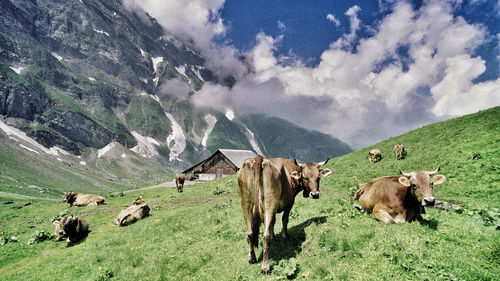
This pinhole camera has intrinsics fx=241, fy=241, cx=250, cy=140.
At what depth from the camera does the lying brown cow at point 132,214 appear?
20.8 meters

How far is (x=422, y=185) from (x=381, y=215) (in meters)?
1.94

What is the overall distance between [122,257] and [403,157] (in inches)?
1150

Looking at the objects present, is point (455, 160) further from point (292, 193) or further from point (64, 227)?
point (64, 227)

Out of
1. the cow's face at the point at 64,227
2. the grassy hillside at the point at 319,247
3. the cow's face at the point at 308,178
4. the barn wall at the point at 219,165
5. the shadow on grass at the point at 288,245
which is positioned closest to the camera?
the grassy hillside at the point at 319,247

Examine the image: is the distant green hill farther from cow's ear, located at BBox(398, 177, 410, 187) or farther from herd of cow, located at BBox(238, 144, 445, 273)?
cow's ear, located at BBox(398, 177, 410, 187)

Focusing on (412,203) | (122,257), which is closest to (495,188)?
(412,203)

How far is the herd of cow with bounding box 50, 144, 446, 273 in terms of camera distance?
7.84 metres

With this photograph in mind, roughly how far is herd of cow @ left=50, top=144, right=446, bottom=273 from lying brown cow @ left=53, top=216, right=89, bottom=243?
15289 millimetres

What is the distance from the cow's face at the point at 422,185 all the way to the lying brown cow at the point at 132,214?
2070cm

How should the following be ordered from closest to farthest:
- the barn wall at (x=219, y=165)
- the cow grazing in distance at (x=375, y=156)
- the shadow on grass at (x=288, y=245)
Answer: the shadow on grass at (x=288, y=245)
the cow grazing in distance at (x=375, y=156)
the barn wall at (x=219, y=165)

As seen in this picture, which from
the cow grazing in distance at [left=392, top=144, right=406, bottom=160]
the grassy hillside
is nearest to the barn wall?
the cow grazing in distance at [left=392, top=144, right=406, bottom=160]

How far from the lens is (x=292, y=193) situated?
31.6 feet

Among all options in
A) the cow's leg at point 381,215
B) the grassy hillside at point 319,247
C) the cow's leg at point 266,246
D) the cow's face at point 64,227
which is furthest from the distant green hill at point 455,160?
the cow's face at point 64,227

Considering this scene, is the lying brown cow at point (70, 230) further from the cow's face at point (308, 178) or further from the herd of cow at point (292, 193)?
the cow's face at point (308, 178)
